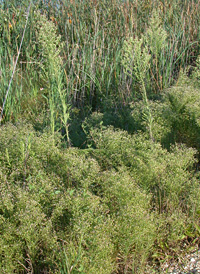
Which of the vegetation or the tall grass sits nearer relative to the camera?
the vegetation

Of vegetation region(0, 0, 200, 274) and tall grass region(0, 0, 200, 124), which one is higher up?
tall grass region(0, 0, 200, 124)

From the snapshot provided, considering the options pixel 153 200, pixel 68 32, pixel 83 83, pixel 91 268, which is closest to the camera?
pixel 91 268

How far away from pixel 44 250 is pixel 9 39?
333 cm

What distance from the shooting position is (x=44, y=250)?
6.08ft

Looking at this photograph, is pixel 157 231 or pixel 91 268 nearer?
pixel 91 268

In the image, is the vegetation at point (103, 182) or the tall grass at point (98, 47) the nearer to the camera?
the vegetation at point (103, 182)

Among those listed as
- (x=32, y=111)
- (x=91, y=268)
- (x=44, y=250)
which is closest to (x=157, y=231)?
(x=91, y=268)

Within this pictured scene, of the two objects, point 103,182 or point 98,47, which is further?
point 98,47

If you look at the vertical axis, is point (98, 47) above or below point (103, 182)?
above

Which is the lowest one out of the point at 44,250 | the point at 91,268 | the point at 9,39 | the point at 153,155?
the point at 44,250

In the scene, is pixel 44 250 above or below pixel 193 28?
below

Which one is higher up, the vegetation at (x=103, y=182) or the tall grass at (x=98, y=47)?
the tall grass at (x=98, y=47)

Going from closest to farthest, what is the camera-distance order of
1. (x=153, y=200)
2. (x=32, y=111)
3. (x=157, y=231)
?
1. (x=157, y=231)
2. (x=153, y=200)
3. (x=32, y=111)

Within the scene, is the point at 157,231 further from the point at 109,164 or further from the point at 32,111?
the point at 32,111
